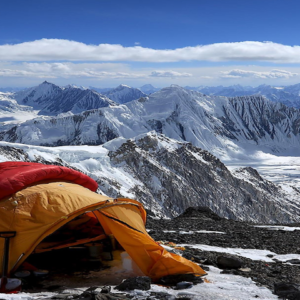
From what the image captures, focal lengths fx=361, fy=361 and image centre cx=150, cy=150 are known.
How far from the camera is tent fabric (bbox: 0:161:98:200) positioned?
435 inches

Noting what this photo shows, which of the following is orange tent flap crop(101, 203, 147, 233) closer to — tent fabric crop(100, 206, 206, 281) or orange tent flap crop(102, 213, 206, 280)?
tent fabric crop(100, 206, 206, 281)

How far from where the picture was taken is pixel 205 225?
79.4 feet

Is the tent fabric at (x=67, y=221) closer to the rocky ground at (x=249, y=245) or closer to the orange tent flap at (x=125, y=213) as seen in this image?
the orange tent flap at (x=125, y=213)

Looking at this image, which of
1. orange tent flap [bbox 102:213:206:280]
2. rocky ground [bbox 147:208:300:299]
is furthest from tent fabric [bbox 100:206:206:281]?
rocky ground [bbox 147:208:300:299]

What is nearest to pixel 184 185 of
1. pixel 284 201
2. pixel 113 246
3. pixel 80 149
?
pixel 80 149

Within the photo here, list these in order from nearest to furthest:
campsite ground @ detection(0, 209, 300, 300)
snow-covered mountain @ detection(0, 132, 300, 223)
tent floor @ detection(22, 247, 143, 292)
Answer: campsite ground @ detection(0, 209, 300, 300), tent floor @ detection(22, 247, 143, 292), snow-covered mountain @ detection(0, 132, 300, 223)

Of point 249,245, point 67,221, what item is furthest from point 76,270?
point 249,245

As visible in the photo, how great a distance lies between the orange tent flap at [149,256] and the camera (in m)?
10.2

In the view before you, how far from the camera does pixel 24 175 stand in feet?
37.9

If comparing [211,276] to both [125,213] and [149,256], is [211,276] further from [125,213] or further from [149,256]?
[125,213]

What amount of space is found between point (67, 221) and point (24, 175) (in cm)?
221

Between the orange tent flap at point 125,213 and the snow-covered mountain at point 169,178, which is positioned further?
the snow-covered mountain at point 169,178

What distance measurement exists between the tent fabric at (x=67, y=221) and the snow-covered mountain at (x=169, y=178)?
241 feet

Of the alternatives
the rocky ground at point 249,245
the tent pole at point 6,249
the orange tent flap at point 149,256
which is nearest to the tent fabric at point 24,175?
the tent pole at point 6,249
